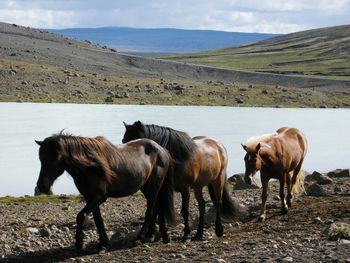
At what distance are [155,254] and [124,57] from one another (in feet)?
314

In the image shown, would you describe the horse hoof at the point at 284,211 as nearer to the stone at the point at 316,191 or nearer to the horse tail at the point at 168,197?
the stone at the point at 316,191

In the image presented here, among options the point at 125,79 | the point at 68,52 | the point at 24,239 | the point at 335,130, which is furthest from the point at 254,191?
the point at 68,52

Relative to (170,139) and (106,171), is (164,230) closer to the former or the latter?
(170,139)

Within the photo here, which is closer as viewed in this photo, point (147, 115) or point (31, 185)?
point (31, 185)

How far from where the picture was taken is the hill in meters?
72.2

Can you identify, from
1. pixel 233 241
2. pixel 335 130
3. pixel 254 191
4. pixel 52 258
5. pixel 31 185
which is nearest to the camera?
pixel 52 258

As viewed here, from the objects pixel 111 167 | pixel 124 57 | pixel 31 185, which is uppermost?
pixel 124 57

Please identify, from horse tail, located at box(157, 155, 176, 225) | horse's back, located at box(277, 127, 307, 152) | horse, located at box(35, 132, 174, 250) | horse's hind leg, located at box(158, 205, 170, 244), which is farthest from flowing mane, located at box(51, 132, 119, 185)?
horse's back, located at box(277, 127, 307, 152)

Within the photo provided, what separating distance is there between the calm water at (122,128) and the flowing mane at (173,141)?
10941 millimetres

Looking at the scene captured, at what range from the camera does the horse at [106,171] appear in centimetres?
1170

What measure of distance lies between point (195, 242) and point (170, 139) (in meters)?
1.90

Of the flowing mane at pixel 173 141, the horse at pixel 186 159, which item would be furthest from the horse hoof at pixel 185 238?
the flowing mane at pixel 173 141

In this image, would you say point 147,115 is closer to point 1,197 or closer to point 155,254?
point 1,197

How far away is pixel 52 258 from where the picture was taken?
1195 centimetres
